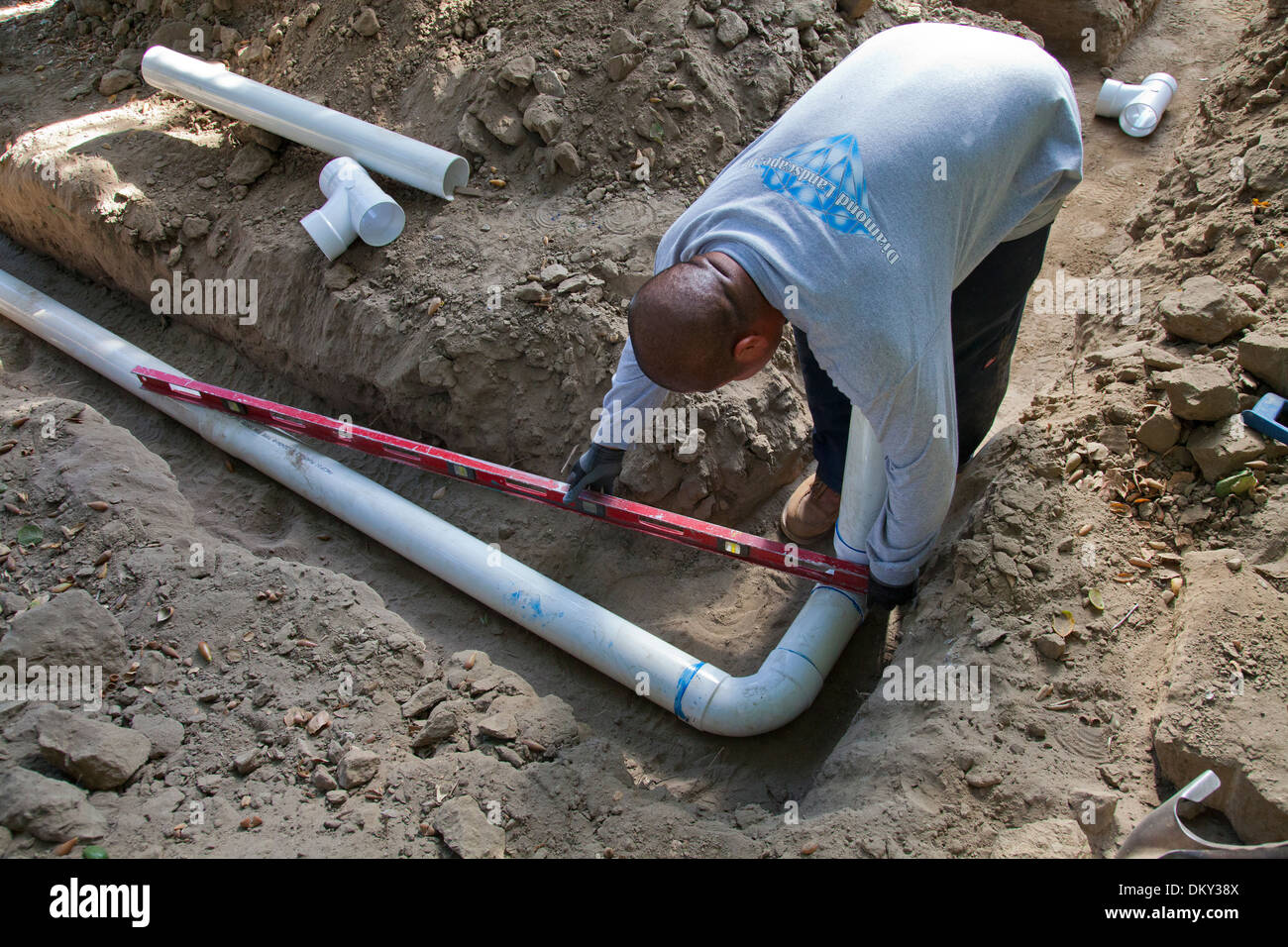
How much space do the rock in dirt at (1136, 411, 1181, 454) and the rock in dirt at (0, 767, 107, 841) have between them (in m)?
3.11

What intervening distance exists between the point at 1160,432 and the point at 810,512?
1.21m

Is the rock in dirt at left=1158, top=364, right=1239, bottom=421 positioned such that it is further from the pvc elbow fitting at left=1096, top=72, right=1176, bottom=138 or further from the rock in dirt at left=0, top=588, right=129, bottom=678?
the rock in dirt at left=0, top=588, right=129, bottom=678

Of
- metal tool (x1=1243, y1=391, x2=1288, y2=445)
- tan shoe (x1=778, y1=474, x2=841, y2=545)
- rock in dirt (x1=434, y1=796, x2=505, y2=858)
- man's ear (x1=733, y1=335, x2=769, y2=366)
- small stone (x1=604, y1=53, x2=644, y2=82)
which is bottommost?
rock in dirt (x1=434, y1=796, x2=505, y2=858)

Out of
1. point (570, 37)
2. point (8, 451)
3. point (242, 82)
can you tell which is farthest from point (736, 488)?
point (242, 82)

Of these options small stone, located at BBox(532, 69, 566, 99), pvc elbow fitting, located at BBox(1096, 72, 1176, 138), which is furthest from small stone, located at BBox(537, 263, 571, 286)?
pvc elbow fitting, located at BBox(1096, 72, 1176, 138)

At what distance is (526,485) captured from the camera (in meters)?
3.15

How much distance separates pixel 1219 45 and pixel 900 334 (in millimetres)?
5527

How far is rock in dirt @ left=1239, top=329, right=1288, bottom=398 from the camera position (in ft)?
8.25

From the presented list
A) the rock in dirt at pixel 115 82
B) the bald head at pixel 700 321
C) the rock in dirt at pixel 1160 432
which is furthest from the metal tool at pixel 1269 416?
the rock in dirt at pixel 115 82

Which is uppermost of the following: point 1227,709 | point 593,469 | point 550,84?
point 550,84

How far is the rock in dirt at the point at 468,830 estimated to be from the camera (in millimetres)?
2105

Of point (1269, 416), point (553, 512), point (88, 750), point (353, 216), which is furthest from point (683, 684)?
point (353, 216)

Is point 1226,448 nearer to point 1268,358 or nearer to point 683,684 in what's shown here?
point 1268,358

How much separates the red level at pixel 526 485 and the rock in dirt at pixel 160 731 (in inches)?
52.9
